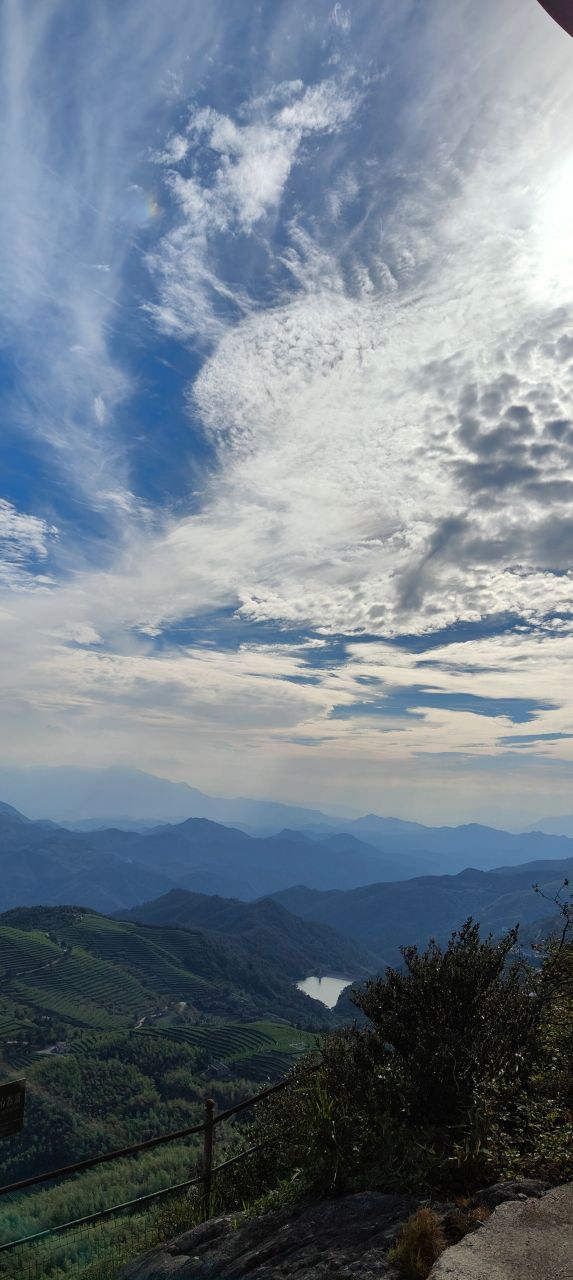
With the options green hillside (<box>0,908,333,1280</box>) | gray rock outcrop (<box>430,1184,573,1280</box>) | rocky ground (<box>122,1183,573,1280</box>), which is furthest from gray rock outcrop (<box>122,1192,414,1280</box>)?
green hillside (<box>0,908,333,1280</box>)

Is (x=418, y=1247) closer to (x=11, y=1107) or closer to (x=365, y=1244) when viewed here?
(x=365, y=1244)

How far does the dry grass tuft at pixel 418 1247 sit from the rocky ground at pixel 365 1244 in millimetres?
97

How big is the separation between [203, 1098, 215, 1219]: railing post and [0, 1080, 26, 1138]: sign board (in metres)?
2.81

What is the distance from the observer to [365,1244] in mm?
5422

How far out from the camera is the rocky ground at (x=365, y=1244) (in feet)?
15.4

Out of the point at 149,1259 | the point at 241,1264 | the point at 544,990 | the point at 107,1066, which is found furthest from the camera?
the point at 107,1066

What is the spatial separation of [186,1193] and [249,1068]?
150 meters

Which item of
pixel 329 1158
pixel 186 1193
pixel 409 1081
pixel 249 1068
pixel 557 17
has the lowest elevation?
pixel 249 1068

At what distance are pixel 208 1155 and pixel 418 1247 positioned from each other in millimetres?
5263

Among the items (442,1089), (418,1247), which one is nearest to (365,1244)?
(418,1247)

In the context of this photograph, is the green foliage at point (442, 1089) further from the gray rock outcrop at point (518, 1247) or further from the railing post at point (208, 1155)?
the gray rock outcrop at point (518, 1247)

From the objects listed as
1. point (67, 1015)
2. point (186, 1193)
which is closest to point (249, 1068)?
point (67, 1015)

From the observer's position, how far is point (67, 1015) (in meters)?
171

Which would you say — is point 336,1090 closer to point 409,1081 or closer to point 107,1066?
point 409,1081
